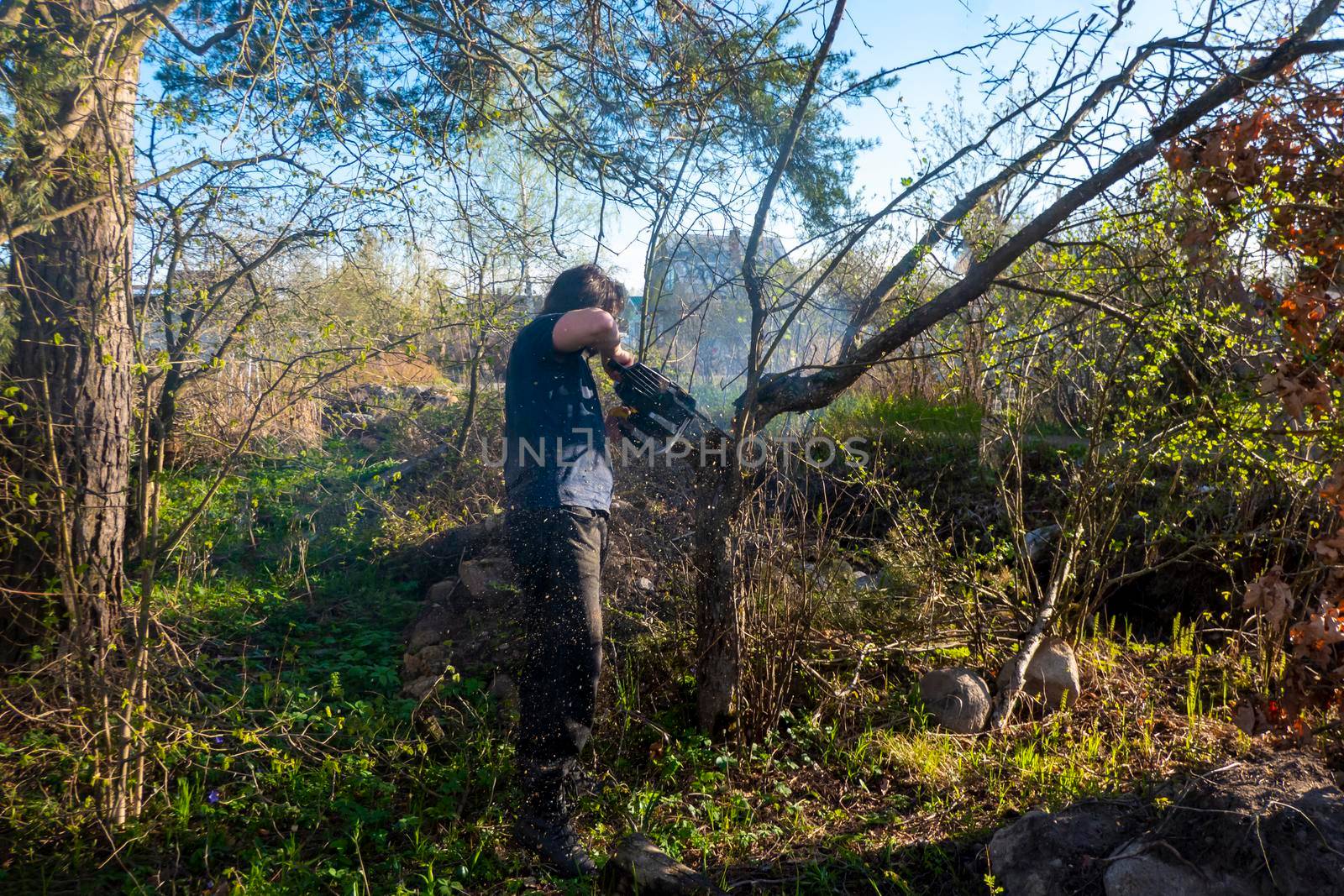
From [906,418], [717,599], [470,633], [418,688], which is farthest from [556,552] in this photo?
[906,418]

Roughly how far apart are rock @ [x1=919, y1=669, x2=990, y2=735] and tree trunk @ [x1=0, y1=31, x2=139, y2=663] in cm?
325

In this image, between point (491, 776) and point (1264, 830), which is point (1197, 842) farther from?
point (491, 776)

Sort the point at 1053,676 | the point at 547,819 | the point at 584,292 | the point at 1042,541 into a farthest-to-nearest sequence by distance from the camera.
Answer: the point at 1042,541
the point at 1053,676
the point at 584,292
the point at 547,819

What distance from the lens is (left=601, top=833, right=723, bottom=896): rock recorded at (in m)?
2.50

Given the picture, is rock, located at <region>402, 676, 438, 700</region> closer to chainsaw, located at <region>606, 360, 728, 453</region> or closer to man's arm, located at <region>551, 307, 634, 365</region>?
chainsaw, located at <region>606, 360, 728, 453</region>

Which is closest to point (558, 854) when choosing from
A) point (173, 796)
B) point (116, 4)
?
point (173, 796)

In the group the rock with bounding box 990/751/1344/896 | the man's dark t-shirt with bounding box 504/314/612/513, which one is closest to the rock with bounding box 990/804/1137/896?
the rock with bounding box 990/751/1344/896

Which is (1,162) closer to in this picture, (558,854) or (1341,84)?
(558,854)

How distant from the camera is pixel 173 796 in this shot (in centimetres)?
296

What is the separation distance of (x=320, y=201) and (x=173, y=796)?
2231mm

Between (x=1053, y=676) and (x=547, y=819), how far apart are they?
2389mm

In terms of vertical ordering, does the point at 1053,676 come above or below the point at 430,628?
below

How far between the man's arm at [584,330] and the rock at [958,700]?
2.16 meters

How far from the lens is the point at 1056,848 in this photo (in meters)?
2.46
